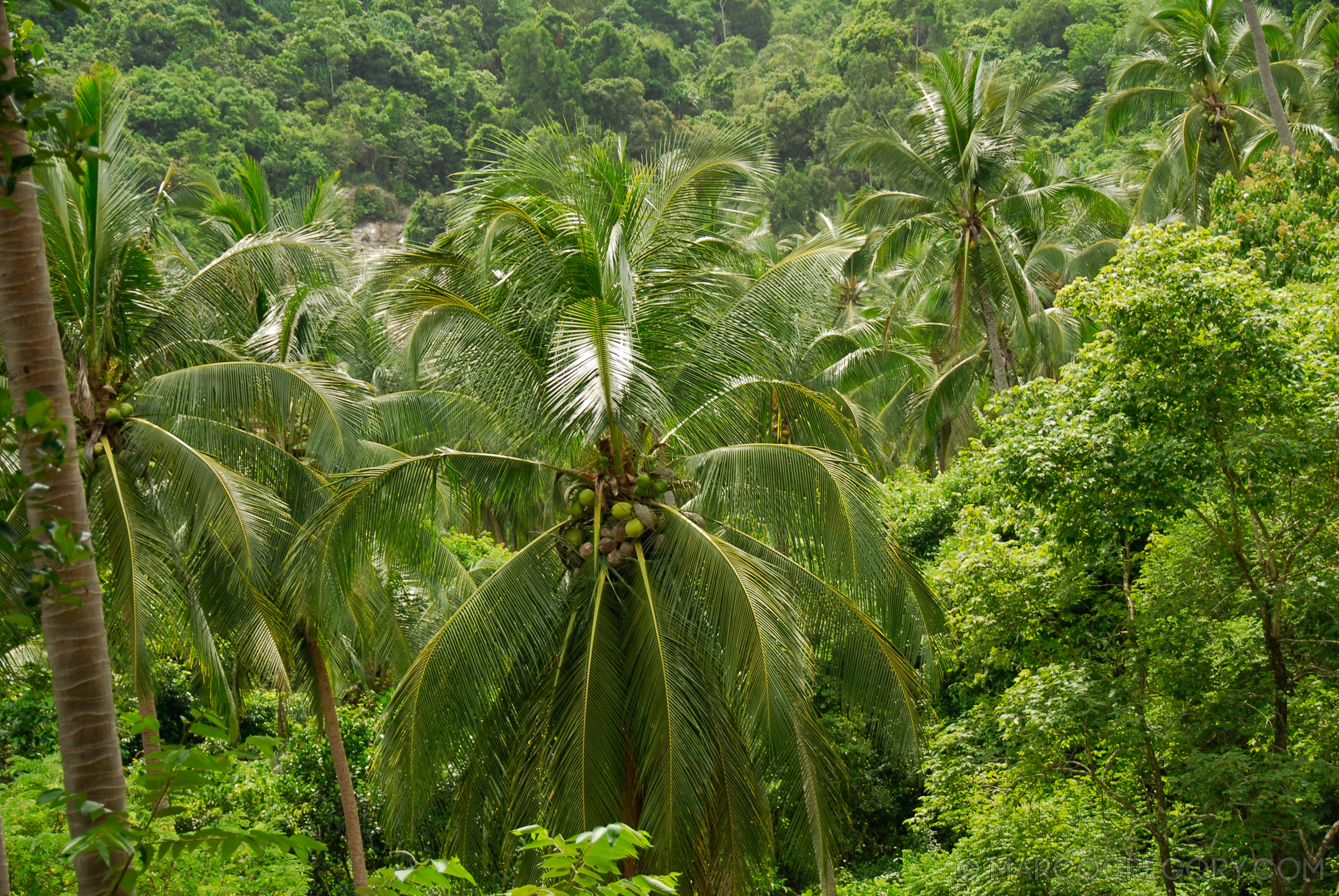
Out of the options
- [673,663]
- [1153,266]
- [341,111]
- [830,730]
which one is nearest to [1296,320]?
[1153,266]

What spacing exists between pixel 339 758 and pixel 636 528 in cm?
632

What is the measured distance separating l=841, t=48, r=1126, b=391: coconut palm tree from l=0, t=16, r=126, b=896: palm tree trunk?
1513 cm

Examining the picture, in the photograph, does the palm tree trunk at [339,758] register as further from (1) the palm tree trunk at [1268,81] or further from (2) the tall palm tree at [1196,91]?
(2) the tall palm tree at [1196,91]

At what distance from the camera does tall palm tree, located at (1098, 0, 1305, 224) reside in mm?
18750

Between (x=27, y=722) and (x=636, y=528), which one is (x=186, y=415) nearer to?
(x=636, y=528)

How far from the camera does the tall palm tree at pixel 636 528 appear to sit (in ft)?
24.2

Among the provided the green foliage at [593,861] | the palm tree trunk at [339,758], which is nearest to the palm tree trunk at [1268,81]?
the palm tree trunk at [339,758]

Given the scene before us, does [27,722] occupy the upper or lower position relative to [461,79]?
lower

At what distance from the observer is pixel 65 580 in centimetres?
354

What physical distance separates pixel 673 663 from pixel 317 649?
227 inches

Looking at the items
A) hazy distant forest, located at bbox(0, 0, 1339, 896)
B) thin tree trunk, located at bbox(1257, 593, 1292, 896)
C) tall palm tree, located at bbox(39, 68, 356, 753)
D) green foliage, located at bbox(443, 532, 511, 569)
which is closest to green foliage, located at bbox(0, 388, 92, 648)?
hazy distant forest, located at bbox(0, 0, 1339, 896)

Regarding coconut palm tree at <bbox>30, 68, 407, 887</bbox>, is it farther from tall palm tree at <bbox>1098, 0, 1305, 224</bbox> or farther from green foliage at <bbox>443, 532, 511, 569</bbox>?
tall palm tree at <bbox>1098, 0, 1305, 224</bbox>

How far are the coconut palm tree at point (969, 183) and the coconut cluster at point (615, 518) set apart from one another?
416 inches

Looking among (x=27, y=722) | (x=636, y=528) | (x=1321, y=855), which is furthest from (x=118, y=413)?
(x=1321, y=855)
